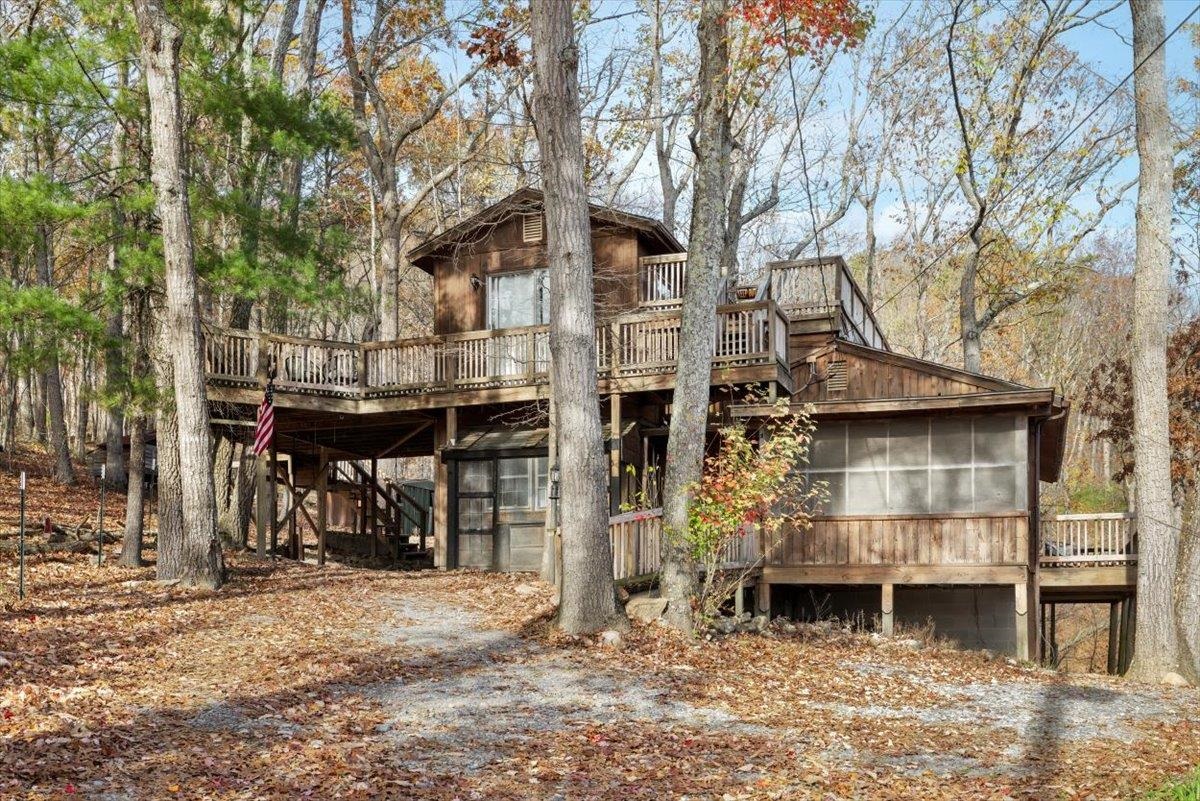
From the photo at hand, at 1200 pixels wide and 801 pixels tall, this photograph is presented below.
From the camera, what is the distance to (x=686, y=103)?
25438 mm

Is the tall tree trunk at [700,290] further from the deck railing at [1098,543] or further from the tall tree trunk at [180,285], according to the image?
the deck railing at [1098,543]

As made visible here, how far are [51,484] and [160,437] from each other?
11853 millimetres

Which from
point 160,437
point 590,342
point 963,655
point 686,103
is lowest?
point 963,655

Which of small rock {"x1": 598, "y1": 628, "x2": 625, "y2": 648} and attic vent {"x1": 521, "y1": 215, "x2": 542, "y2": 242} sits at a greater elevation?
attic vent {"x1": 521, "y1": 215, "x2": 542, "y2": 242}

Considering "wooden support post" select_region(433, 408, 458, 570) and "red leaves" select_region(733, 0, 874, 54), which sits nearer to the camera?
"red leaves" select_region(733, 0, 874, 54)

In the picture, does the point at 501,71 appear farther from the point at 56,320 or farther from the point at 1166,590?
the point at 1166,590

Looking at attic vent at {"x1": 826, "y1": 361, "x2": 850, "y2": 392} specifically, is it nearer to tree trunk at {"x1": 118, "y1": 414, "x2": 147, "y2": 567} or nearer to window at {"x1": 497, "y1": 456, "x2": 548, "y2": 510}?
window at {"x1": 497, "y1": 456, "x2": 548, "y2": 510}


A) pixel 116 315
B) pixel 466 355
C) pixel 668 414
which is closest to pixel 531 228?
pixel 466 355

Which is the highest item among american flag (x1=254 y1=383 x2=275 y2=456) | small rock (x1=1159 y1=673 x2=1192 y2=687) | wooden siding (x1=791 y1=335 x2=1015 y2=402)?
wooden siding (x1=791 y1=335 x2=1015 y2=402)

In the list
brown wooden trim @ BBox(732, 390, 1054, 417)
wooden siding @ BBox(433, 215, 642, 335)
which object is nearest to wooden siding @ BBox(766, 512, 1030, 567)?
brown wooden trim @ BBox(732, 390, 1054, 417)

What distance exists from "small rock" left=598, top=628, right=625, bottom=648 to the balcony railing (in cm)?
688

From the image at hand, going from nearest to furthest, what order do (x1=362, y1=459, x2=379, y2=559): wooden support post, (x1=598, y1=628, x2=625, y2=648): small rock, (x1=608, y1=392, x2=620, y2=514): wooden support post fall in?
1. (x1=598, y1=628, x2=625, y2=648): small rock
2. (x1=608, y1=392, x2=620, y2=514): wooden support post
3. (x1=362, y1=459, x2=379, y2=559): wooden support post

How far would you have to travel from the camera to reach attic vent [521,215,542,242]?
2084 centimetres

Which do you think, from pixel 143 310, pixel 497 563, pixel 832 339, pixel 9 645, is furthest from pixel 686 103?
pixel 9 645
